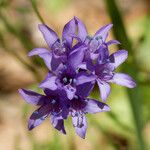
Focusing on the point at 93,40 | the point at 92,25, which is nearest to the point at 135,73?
the point at 93,40

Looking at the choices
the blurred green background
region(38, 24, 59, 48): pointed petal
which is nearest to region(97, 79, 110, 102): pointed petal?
region(38, 24, 59, 48): pointed petal

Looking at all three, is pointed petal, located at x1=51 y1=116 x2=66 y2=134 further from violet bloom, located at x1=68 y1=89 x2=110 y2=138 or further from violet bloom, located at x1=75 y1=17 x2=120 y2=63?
violet bloom, located at x1=75 y1=17 x2=120 y2=63

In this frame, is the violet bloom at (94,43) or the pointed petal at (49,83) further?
the violet bloom at (94,43)

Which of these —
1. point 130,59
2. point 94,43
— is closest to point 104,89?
point 94,43

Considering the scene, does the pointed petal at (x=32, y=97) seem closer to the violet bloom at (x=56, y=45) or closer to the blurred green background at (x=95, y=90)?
the violet bloom at (x=56, y=45)

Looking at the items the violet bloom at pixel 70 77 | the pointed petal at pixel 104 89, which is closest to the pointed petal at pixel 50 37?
the violet bloom at pixel 70 77

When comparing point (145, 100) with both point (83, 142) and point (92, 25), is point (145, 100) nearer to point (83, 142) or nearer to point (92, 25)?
point (83, 142)

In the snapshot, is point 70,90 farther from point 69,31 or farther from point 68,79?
point 69,31
